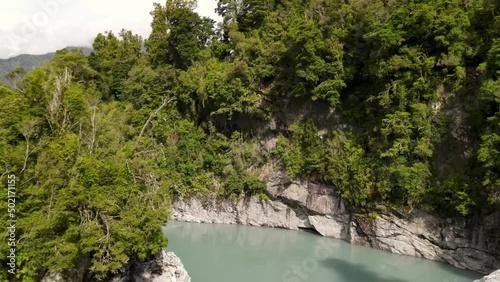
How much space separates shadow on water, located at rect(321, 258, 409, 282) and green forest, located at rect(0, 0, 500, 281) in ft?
9.01

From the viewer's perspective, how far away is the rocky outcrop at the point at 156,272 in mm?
9961

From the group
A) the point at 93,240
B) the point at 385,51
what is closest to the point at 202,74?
the point at 385,51

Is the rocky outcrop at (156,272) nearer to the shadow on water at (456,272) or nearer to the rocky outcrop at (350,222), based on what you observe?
the rocky outcrop at (350,222)

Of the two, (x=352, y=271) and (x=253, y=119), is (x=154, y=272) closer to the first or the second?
(x=352, y=271)

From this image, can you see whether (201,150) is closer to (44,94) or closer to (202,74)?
(202,74)

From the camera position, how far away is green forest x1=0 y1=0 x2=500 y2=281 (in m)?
7.89

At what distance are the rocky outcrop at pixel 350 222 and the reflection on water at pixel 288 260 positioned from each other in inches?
16.4

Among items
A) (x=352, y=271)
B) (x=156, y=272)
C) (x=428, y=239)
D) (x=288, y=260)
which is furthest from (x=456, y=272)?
(x=156, y=272)

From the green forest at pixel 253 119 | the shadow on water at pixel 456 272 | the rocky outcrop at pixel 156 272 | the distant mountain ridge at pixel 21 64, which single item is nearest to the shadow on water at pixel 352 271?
the shadow on water at pixel 456 272

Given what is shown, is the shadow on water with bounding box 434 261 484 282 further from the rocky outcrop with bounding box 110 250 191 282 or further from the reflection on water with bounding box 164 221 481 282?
the rocky outcrop with bounding box 110 250 191 282

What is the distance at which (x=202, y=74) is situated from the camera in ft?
68.8

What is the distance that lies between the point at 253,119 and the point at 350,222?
739 cm

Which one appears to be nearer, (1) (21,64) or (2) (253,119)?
(2) (253,119)

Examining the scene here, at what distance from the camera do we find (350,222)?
15469 millimetres
